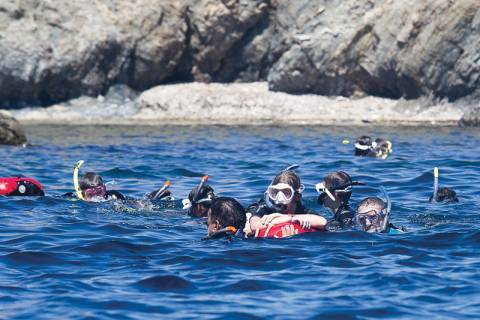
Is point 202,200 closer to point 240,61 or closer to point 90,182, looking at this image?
point 90,182

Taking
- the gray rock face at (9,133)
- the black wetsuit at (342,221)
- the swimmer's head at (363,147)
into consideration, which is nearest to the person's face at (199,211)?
the black wetsuit at (342,221)

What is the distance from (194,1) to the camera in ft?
117

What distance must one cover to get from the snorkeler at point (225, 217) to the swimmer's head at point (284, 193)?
393mm

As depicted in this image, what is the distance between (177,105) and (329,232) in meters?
22.4

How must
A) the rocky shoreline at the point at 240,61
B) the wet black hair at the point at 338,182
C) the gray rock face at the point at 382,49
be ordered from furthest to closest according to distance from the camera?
the rocky shoreline at the point at 240,61
the gray rock face at the point at 382,49
the wet black hair at the point at 338,182

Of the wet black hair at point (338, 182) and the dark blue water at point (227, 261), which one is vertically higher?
the wet black hair at point (338, 182)

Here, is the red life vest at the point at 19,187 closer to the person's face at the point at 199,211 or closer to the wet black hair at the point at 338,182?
the person's face at the point at 199,211

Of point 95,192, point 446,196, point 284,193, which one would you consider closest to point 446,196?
point 446,196

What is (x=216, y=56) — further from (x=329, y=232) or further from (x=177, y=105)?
(x=329, y=232)

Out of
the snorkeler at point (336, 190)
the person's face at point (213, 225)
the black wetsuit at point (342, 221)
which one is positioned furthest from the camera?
the snorkeler at point (336, 190)

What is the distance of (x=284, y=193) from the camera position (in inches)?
461

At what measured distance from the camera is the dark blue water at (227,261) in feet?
29.7

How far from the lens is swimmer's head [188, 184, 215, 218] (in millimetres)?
13766

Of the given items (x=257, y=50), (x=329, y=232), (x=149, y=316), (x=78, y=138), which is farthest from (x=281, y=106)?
(x=149, y=316)
